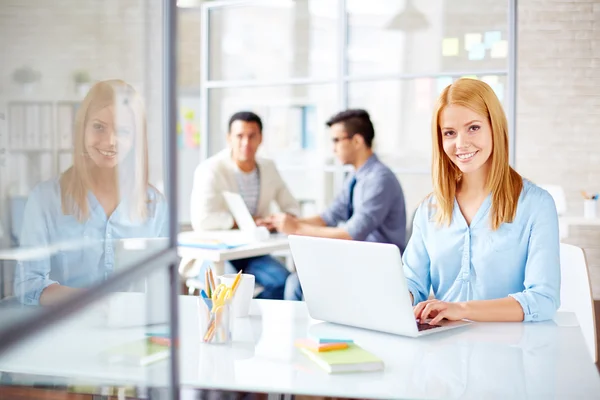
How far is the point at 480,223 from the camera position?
199cm

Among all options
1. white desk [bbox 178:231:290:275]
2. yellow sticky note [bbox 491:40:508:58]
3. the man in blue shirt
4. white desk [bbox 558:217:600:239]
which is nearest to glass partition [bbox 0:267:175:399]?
white desk [bbox 178:231:290:275]

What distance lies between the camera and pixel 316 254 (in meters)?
1.76

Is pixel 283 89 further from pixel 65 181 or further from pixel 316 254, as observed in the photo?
pixel 65 181

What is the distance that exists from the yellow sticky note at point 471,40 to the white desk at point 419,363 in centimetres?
275

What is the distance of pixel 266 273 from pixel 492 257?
2.09 metres

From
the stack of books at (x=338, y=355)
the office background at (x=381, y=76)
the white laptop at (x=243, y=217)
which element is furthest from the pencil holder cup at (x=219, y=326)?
the white laptop at (x=243, y=217)

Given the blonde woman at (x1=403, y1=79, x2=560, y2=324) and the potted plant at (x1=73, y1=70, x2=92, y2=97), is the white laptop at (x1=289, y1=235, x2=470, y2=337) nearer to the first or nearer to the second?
the blonde woman at (x1=403, y1=79, x2=560, y2=324)

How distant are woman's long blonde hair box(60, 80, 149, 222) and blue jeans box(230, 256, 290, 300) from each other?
3.12 metres

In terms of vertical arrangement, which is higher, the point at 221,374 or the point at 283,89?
the point at 283,89

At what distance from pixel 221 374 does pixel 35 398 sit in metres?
0.46

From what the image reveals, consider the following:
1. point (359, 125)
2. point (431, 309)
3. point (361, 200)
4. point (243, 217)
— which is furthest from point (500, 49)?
point (431, 309)

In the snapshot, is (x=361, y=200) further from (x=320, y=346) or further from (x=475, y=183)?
(x=320, y=346)

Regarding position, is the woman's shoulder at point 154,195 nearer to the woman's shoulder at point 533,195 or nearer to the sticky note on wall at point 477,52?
the woman's shoulder at point 533,195

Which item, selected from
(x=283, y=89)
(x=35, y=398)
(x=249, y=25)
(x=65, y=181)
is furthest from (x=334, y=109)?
(x=65, y=181)
